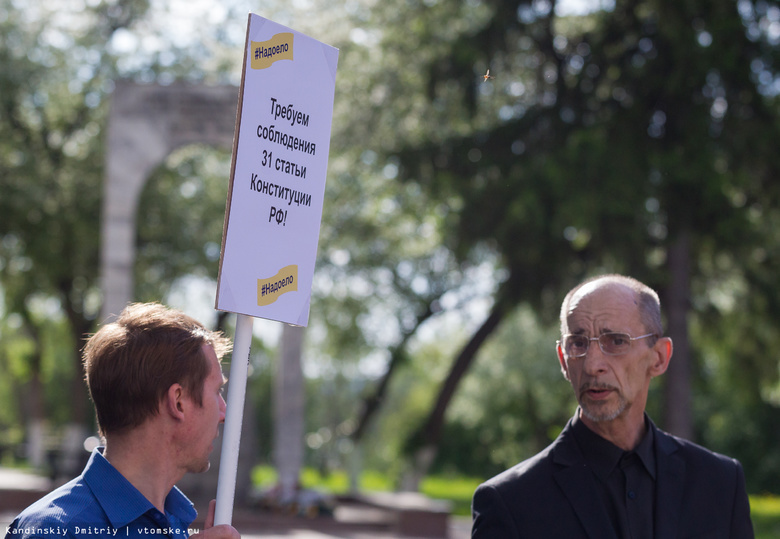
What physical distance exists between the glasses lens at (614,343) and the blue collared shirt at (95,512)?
64.5 inches

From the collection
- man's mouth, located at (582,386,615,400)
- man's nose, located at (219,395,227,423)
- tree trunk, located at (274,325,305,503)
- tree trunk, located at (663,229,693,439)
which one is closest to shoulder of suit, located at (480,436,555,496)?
man's mouth, located at (582,386,615,400)

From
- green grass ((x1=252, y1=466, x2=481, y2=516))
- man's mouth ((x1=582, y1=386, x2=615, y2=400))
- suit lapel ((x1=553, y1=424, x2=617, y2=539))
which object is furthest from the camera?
green grass ((x1=252, y1=466, x2=481, y2=516))

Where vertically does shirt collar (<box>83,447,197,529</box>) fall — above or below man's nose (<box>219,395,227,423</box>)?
below

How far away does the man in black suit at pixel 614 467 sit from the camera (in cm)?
310

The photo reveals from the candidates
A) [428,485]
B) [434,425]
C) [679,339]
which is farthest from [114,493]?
[428,485]

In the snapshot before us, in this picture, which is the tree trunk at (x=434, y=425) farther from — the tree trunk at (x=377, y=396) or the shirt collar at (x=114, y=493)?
the shirt collar at (x=114, y=493)

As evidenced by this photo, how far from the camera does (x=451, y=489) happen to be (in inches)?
1651

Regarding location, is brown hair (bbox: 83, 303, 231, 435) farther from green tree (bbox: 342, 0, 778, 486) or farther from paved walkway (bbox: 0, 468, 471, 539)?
paved walkway (bbox: 0, 468, 471, 539)

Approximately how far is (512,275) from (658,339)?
12196 mm

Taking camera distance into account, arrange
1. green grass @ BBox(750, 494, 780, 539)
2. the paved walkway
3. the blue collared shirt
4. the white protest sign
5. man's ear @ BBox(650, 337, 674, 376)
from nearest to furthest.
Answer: the blue collared shirt < the white protest sign < man's ear @ BBox(650, 337, 674, 376) < the paved walkway < green grass @ BBox(750, 494, 780, 539)

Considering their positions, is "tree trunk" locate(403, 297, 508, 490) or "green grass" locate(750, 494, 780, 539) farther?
"green grass" locate(750, 494, 780, 539)

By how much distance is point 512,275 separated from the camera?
15594mm

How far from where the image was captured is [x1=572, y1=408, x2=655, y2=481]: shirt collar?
10.6ft

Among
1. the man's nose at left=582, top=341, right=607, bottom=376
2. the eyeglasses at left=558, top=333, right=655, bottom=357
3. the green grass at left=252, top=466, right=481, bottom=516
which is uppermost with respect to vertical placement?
the eyeglasses at left=558, top=333, right=655, bottom=357
